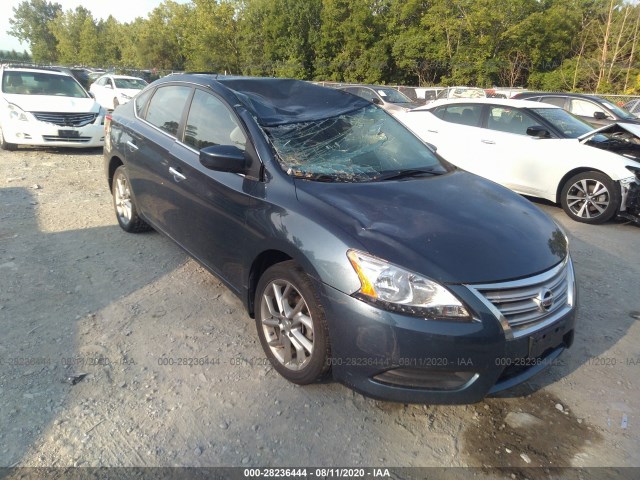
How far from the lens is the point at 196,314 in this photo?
3514mm

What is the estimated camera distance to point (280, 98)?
3615mm

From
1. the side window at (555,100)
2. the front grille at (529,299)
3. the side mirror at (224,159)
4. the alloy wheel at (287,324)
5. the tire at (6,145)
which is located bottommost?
the alloy wheel at (287,324)

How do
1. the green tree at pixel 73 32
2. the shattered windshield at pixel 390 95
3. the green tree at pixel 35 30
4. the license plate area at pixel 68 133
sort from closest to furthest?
1. the license plate area at pixel 68 133
2. the shattered windshield at pixel 390 95
3. the green tree at pixel 73 32
4. the green tree at pixel 35 30

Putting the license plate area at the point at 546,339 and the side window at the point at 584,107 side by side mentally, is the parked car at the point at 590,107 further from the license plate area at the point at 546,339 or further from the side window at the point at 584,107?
the license plate area at the point at 546,339

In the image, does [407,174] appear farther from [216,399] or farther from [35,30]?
[35,30]

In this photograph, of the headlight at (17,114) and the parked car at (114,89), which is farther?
the parked car at (114,89)

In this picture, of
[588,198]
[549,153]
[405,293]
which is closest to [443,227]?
[405,293]

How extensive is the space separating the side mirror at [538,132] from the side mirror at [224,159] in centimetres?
519

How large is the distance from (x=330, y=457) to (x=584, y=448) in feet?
4.35

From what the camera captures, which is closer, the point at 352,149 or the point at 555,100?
the point at 352,149

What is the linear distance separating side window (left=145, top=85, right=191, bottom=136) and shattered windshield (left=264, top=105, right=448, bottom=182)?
113 centimetres

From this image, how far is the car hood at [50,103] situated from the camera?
8695 millimetres

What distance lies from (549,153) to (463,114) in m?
1.74

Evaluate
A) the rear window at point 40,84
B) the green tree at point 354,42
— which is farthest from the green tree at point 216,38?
the rear window at point 40,84
